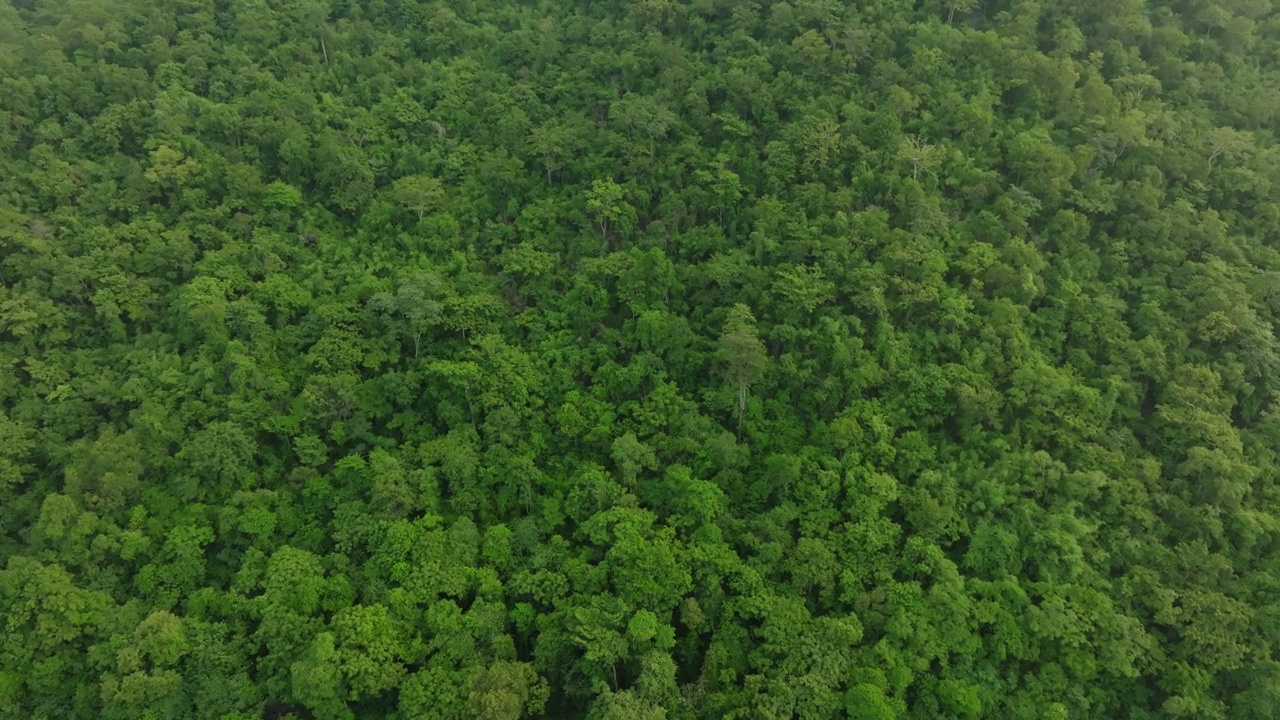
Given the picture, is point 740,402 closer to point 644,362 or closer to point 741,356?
point 741,356

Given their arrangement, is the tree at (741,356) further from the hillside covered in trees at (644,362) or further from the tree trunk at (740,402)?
the hillside covered in trees at (644,362)

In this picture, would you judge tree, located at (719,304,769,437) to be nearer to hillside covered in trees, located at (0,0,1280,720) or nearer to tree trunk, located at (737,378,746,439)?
tree trunk, located at (737,378,746,439)

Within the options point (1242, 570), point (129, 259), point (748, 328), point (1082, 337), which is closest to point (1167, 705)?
point (1242, 570)

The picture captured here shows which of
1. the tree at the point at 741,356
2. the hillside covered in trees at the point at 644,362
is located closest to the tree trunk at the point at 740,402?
the tree at the point at 741,356

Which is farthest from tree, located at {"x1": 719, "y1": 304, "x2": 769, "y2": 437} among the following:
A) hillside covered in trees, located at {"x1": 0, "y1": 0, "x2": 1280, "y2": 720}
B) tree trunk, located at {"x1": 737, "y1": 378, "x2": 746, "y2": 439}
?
hillside covered in trees, located at {"x1": 0, "y1": 0, "x2": 1280, "y2": 720}

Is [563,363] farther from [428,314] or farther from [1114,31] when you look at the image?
[1114,31]

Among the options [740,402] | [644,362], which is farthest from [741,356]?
[644,362]

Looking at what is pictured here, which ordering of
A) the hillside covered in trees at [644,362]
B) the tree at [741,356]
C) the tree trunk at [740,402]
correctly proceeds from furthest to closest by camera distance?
the tree trunk at [740,402] < the tree at [741,356] < the hillside covered in trees at [644,362]

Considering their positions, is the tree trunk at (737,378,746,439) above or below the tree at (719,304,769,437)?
below
